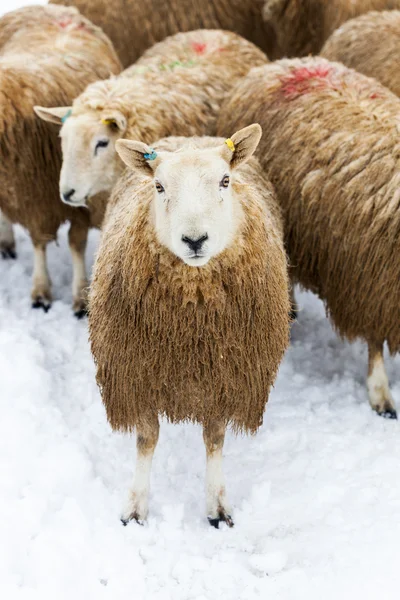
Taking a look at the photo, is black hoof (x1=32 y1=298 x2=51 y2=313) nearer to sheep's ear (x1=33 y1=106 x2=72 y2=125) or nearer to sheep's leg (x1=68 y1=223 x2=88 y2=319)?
sheep's leg (x1=68 y1=223 x2=88 y2=319)

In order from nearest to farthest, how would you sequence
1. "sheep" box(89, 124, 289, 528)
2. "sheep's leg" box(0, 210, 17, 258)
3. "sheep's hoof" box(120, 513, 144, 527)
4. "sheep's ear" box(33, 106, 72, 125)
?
"sheep" box(89, 124, 289, 528) < "sheep's hoof" box(120, 513, 144, 527) < "sheep's ear" box(33, 106, 72, 125) < "sheep's leg" box(0, 210, 17, 258)

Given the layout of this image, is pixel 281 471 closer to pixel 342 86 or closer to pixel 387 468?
pixel 387 468

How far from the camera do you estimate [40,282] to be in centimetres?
561

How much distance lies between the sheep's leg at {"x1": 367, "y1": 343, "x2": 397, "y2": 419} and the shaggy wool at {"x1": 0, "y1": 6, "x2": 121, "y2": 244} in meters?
2.27

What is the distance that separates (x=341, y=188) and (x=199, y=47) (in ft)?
7.82

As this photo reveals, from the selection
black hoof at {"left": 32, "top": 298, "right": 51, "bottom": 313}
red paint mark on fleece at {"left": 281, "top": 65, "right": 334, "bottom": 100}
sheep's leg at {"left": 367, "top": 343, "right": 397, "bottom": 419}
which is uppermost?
red paint mark on fleece at {"left": 281, "top": 65, "right": 334, "bottom": 100}

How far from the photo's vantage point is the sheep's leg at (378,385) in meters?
4.68

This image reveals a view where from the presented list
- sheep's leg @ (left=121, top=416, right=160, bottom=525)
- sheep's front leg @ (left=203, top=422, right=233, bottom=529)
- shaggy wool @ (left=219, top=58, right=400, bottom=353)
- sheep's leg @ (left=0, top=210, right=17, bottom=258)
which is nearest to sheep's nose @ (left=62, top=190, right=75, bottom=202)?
shaggy wool @ (left=219, top=58, right=400, bottom=353)

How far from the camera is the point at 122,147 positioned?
326cm

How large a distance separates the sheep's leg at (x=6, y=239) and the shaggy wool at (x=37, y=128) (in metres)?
0.59

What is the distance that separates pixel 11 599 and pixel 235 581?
99 centimetres

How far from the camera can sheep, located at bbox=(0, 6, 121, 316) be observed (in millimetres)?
5176

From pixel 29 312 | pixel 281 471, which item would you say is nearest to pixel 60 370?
pixel 29 312

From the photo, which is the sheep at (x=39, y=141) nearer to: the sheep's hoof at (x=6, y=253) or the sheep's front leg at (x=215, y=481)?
the sheep's hoof at (x=6, y=253)
